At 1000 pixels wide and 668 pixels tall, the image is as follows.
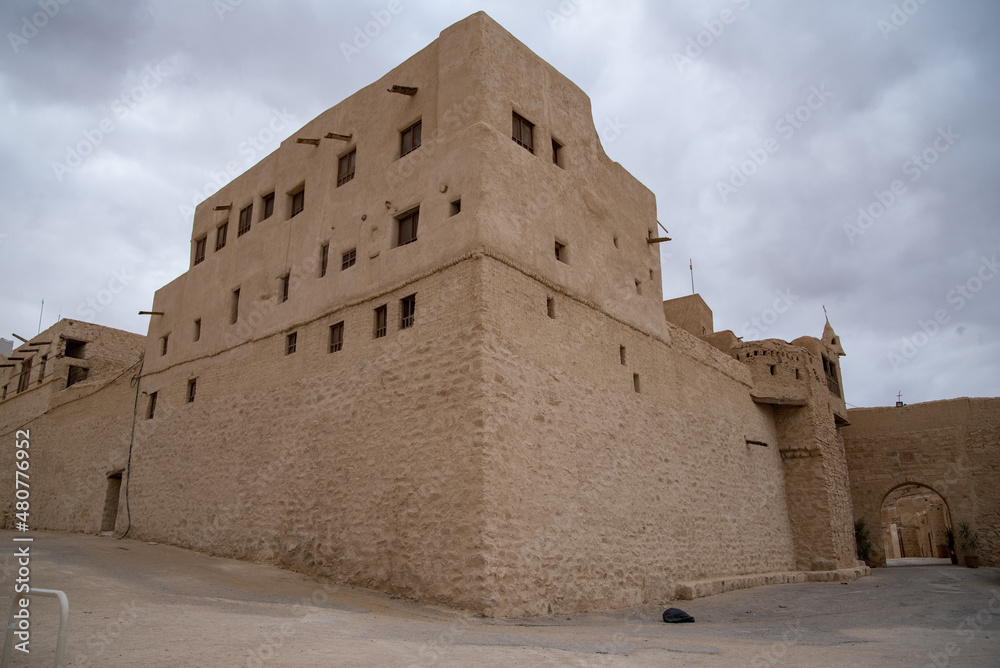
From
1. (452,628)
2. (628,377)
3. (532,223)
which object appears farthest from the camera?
(628,377)

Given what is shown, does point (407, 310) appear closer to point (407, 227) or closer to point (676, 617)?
point (407, 227)

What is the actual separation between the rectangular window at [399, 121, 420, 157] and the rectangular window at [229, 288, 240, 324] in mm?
6483

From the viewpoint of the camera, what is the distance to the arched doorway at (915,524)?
28.7 m

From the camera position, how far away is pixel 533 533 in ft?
34.8

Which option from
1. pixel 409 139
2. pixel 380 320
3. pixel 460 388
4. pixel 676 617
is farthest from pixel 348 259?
pixel 676 617

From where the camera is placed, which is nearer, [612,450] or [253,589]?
[253,589]

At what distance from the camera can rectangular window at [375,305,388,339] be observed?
41.9ft

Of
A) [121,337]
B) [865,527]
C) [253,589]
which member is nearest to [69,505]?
[121,337]

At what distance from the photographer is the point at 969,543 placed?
2111 centimetres

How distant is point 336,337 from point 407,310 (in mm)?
2199

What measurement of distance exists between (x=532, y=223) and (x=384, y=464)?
528 cm

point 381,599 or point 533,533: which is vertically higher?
point 533,533

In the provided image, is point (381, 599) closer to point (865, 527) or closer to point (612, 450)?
point (612, 450)

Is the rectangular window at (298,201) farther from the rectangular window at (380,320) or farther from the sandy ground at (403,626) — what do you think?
the sandy ground at (403,626)
